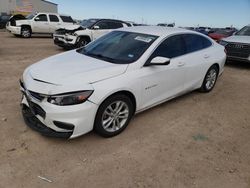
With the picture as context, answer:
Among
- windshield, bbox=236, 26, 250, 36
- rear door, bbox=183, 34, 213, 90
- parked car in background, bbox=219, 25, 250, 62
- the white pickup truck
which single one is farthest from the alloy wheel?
the white pickup truck

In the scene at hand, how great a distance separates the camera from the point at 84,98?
326 centimetres

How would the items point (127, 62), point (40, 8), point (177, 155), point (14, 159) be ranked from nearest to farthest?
point (14, 159) < point (177, 155) < point (127, 62) < point (40, 8)

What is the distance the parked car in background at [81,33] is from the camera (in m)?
11.5

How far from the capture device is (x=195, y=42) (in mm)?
5273

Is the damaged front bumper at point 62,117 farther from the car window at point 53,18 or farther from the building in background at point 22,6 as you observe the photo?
Answer: the building in background at point 22,6

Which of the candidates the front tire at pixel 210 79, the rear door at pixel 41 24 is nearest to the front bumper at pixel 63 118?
Answer: the front tire at pixel 210 79

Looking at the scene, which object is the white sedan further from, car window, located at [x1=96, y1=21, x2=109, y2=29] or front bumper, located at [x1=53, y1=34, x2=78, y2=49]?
car window, located at [x1=96, y1=21, x2=109, y2=29]

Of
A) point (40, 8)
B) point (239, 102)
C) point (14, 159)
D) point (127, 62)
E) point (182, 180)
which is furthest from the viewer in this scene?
point (40, 8)

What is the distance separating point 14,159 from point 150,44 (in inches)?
105

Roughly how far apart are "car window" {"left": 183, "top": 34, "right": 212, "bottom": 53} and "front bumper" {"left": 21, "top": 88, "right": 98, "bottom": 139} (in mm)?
2609

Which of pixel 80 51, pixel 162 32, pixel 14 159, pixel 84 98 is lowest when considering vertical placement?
pixel 14 159

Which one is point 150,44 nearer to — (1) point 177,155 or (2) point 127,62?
(2) point 127,62

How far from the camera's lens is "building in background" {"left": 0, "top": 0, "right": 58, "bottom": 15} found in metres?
41.7

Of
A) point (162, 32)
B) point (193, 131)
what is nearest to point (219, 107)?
point (193, 131)
